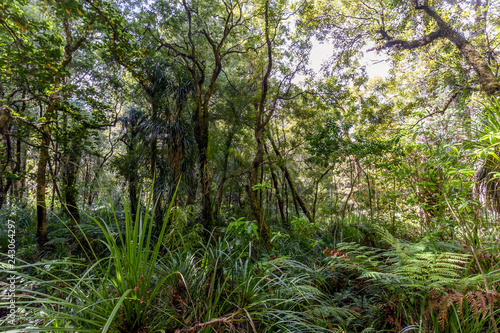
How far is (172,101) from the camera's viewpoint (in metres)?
5.43

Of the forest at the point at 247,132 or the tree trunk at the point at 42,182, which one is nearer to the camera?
the forest at the point at 247,132

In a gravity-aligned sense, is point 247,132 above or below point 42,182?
above

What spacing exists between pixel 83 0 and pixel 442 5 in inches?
291

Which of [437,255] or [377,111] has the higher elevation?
[377,111]

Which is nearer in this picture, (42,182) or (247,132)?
(42,182)

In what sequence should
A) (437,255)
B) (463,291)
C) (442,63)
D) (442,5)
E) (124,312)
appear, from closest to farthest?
1. (124,312)
2. (463,291)
3. (437,255)
4. (442,63)
5. (442,5)

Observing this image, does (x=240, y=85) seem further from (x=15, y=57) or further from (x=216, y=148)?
(x=15, y=57)

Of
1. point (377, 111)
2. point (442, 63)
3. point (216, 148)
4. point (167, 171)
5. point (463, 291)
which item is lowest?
point (463, 291)

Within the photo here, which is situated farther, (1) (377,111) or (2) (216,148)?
(1) (377,111)

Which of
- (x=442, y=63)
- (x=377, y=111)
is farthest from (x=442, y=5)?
(x=377, y=111)

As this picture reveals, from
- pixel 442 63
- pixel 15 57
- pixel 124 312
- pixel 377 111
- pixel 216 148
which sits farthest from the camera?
pixel 377 111

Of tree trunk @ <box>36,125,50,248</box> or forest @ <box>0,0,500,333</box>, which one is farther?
tree trunk @ <box>36,125,50,248</box>

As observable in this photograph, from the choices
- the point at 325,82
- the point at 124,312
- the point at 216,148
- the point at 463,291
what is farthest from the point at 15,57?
the point at 325,82

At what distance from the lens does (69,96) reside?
137 inches
